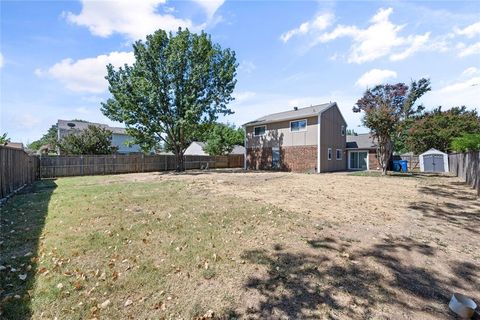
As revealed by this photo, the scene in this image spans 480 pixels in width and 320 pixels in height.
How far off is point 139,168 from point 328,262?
2157cm

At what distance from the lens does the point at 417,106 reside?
112 feet

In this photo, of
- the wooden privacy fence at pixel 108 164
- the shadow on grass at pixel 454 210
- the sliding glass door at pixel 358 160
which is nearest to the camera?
the shadow on grass at pixel 454 210

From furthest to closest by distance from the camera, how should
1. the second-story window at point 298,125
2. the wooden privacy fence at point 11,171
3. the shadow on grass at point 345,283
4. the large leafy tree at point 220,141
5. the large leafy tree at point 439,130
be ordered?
the large leafy tree at point 220,141 → the large leafy tree at point 439,130 → the second-story window at point 298,125 → the wooden privacy fence at point 11,171 → the shadow on grass at point 345,283

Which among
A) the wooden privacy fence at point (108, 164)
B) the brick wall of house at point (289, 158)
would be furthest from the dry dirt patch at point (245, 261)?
the brick wall of house at point (289, 158)

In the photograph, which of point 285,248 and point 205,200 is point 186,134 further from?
point 285,248

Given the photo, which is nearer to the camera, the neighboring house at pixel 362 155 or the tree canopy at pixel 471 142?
the tree canopy at pixel 471 142

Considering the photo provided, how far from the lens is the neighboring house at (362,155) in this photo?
24.0 metres

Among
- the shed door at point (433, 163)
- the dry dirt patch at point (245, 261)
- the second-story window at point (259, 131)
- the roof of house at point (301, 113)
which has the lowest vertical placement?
the dry dirt patch at point (245, 261)

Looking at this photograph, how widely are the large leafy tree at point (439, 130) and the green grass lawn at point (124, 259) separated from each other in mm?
29152

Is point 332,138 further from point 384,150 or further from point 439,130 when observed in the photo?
point 439,130

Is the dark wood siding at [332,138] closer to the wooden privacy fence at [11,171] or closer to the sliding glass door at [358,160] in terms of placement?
the sliding glass door at [358,160]

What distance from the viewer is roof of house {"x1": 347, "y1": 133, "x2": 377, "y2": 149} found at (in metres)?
24.1

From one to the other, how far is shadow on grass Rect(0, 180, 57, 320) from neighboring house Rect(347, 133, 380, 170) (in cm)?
2466

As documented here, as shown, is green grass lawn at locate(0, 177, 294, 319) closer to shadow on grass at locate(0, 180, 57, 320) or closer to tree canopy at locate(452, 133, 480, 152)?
shadow on grass at locate(0, 180, 57, 320)
